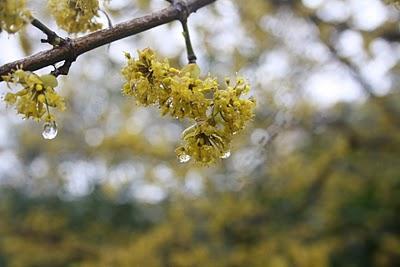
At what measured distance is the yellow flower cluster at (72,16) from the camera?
1173 mm

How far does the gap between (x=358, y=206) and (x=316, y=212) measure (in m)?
0.27

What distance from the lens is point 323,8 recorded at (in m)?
2.65

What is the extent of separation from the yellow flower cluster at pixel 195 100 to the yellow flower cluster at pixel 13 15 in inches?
7.8

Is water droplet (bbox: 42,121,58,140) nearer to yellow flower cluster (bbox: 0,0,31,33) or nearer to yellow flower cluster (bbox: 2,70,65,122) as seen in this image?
yellow flower cluster (bbox: 2,70,65,122)

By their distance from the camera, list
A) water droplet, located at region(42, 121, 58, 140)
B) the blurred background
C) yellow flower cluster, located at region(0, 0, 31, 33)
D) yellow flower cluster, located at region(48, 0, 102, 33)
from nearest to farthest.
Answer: yellow flower cluster, located at region(0, 0, 31, 33), water droplet, located at region(42, 121, 58, 140), yellow flower cluster, located at region(48, 0, 102, 33), the blurred background

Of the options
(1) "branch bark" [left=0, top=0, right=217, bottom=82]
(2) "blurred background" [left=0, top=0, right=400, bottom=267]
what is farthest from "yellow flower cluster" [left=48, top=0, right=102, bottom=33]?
(2) "blurred background" [left=0, top=0, right=400, bottom=267]

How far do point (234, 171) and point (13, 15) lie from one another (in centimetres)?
202

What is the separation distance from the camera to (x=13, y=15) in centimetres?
89

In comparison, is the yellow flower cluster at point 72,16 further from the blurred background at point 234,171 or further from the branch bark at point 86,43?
the blurred background at point 234,171

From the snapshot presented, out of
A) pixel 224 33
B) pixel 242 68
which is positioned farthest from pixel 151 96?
pixel 224 33

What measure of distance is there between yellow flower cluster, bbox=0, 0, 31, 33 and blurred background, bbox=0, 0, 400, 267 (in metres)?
1.39

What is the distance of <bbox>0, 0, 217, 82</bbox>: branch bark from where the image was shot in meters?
0.94

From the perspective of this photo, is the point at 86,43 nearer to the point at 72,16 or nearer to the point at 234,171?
the point at 72,16

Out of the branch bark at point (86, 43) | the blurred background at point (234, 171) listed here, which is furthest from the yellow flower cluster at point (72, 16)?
the blurred background at point (234, 171)
